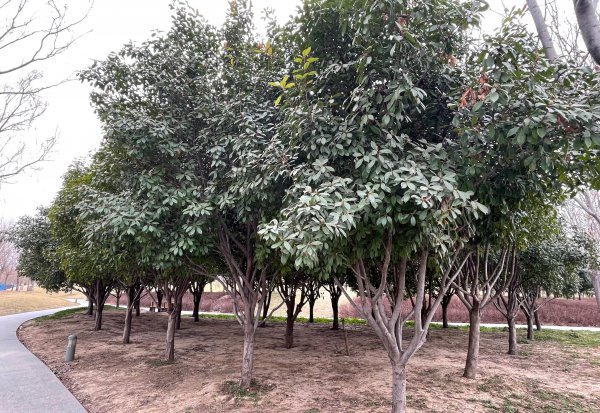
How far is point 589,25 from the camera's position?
123 inches

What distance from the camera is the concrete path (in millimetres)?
6551

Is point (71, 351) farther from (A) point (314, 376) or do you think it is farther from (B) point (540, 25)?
(B) point (540, 25)

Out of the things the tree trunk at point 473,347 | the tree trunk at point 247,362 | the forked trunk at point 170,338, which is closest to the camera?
the tree trunk at point 247,362

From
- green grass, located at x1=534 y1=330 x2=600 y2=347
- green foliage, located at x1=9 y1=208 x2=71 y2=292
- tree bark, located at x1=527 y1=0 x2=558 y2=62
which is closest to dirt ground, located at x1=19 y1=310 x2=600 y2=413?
green grass, located at x1=534 y1=330 x2=600 y2=347

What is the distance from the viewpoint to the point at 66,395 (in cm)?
729

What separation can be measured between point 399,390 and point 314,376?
11.7ft

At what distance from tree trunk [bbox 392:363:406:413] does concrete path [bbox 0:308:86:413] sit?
17.5 feet

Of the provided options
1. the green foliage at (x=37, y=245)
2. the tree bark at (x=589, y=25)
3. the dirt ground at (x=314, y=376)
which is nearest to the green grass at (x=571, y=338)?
the dirt ground at (x=314, y=376)

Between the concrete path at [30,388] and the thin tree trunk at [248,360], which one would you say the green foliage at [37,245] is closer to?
the concrete path at [30,388]

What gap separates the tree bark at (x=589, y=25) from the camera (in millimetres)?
3084

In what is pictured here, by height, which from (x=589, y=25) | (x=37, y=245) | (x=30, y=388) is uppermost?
(x=589, y=25)

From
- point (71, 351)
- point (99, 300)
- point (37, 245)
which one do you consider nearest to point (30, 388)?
point (71, 351)

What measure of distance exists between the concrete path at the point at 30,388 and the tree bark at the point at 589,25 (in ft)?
28.3

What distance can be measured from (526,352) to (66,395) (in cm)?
1257
